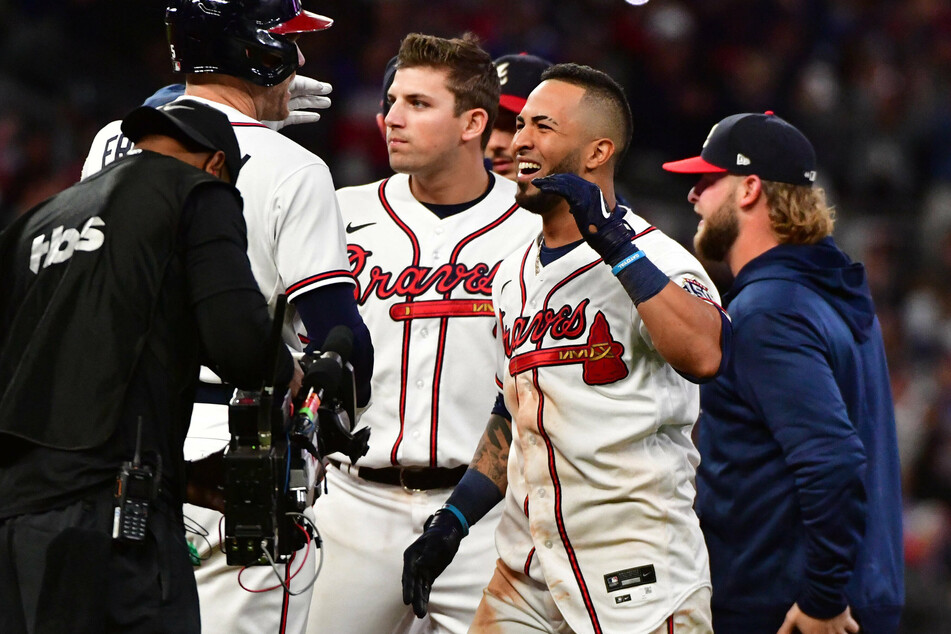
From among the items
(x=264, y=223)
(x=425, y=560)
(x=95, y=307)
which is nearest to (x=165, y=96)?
(x=264, y=223)

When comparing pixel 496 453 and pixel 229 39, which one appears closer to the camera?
pixel 229 39

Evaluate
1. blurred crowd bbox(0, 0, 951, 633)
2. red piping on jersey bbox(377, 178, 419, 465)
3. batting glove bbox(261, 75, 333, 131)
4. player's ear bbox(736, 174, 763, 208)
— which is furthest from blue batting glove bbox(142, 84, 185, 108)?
blurred crowd bbox(0, 0, 951, 633)

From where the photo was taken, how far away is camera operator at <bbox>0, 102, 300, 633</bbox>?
2553 millimetres

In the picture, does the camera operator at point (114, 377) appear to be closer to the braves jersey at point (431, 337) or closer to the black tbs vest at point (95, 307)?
the black tbs vest at point (95, 307)

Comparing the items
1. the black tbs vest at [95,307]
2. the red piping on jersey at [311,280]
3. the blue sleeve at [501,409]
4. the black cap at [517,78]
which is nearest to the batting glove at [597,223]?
the red piping on jersey at [311,280]

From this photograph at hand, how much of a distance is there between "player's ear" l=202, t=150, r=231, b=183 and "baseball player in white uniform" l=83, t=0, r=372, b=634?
13.9 inches

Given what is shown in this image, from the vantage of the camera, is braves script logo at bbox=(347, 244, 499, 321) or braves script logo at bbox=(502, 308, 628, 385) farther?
braves script logo at bbox=(347, 244, 499, 321)

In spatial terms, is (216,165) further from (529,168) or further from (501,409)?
(501,409)

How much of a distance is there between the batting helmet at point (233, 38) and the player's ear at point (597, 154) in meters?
0.89

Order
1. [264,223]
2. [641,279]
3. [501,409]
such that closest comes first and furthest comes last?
[641,279]
[264,223]
[501,409]

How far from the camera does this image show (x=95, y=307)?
2594 mm

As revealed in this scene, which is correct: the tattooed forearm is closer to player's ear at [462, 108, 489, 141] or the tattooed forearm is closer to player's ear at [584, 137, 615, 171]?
player's ear at [584, 137, 615, 171]

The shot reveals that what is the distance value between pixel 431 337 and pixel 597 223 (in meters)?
1.12

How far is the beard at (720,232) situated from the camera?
4.22m
